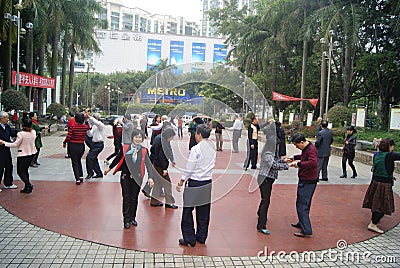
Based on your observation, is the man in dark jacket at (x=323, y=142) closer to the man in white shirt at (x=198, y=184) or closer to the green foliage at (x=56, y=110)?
the man in white shirt at (x=198, y=184)

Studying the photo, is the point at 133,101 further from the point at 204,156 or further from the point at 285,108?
the point at 285,108

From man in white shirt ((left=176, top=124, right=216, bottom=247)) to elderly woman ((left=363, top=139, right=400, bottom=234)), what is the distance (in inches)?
106

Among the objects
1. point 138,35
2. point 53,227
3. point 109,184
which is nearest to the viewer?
point 53,227

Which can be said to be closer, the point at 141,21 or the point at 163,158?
the point at 163,158

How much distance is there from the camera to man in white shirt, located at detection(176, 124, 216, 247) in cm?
430

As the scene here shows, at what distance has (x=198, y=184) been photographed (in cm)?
433

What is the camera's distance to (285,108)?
94.7 ft

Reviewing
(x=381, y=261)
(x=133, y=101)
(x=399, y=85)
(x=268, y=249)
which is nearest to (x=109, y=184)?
(x=133, y=101)

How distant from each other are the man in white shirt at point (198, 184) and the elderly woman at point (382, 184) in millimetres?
2705

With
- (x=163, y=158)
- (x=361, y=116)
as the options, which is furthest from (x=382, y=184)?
(x=361, y=116)

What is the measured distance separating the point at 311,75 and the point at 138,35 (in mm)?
42795

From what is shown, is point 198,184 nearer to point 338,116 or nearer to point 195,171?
point 195,171

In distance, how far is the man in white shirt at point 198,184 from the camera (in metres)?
4.30

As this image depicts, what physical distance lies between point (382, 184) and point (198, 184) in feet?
9.62
